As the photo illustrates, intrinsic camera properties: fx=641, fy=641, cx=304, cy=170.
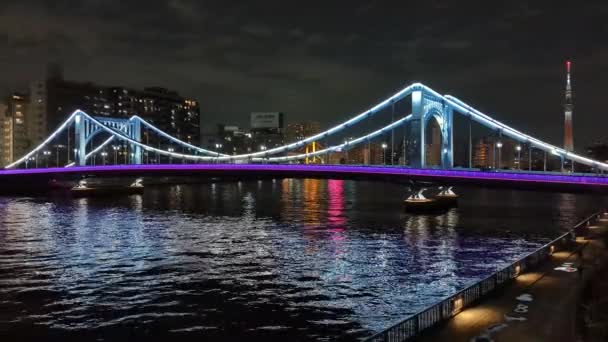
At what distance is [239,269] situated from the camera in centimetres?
3447

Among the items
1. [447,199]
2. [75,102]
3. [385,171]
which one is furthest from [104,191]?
[75,102]

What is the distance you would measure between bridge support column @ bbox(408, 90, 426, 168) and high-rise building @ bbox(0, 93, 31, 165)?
362 feet

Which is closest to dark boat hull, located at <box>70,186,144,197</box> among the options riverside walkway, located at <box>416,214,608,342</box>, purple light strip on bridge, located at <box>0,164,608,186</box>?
purple light strip on bridge, located at <box>0,164,608,186</box>

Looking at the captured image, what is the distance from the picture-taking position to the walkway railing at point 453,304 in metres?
16.2

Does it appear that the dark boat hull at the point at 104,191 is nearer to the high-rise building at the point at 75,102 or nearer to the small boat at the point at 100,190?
the small boat at the point at 100,190

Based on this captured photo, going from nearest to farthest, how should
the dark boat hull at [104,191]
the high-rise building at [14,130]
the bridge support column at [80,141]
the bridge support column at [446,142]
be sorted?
1. the bridge support column at [446,142]
2. the dark boat hull at [104,191]
3. the bridge support column at [80,141]
4. the high-rise building at [14,130]

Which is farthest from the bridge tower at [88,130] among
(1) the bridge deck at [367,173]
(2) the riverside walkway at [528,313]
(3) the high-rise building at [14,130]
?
(2) the riverside walkway at [528,313]

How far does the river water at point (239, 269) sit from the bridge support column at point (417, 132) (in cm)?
586

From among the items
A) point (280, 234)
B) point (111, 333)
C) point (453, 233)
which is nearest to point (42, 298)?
point (111, 333)

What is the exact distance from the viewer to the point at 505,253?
39688 millimetres

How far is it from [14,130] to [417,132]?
11608cm

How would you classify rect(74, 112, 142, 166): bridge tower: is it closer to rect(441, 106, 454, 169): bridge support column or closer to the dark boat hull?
the dark boat hull

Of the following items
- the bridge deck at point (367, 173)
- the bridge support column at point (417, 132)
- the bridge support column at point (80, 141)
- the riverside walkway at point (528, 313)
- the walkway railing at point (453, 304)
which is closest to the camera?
the walkway railing at point (453, 304)

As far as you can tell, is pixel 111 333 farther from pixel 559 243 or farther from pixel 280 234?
pixel 280 234
